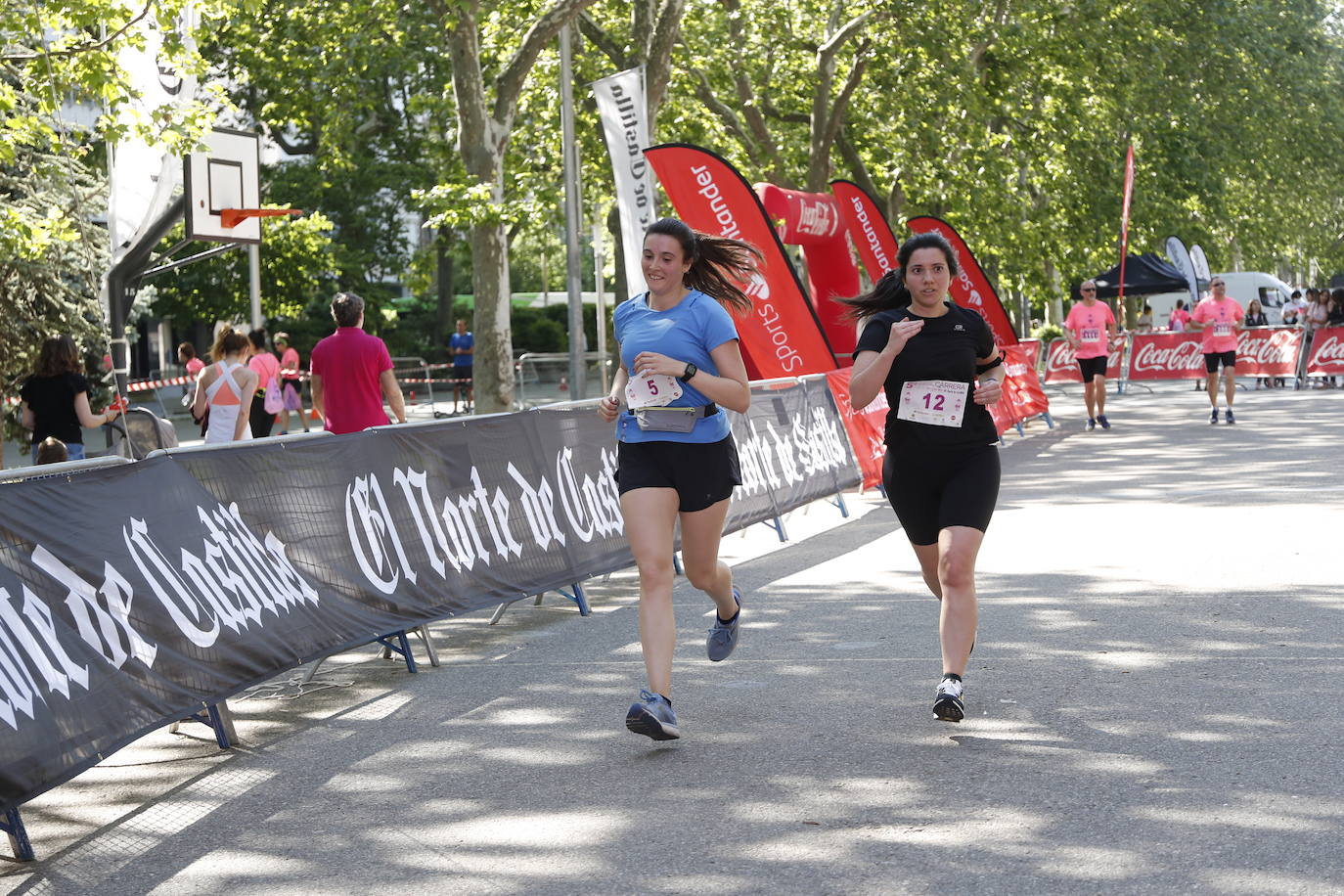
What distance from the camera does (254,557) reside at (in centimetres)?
708

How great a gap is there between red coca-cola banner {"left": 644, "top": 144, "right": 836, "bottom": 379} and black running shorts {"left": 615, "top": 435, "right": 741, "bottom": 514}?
10300 millimetres

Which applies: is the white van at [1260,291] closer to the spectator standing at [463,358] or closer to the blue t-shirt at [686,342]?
the spectator standing at [463,358]

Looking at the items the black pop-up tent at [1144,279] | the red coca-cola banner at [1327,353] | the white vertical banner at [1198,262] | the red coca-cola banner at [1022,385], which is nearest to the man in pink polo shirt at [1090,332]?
the red coca-cola banner at [1022,385]

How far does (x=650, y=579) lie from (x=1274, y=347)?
29.9 m

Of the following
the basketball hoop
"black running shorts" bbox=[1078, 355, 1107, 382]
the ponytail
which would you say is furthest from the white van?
the ponytail

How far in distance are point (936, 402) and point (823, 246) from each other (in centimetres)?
1490

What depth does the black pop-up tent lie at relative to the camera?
42.7 metres

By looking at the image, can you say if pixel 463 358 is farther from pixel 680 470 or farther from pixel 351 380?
pixel 680 470

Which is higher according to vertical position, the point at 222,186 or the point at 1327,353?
the point at 222,186

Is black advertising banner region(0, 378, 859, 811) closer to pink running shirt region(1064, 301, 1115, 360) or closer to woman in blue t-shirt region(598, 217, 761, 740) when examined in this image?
woman in blue t-shirt region(598, 217, 761, 740)

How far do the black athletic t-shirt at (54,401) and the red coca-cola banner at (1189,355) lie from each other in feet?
84.5

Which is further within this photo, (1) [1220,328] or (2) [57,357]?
(1) [1220,328]

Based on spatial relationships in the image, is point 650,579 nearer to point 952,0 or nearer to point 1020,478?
point 1020,478

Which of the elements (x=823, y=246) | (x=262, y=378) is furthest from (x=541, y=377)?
(x=262, y=378)
